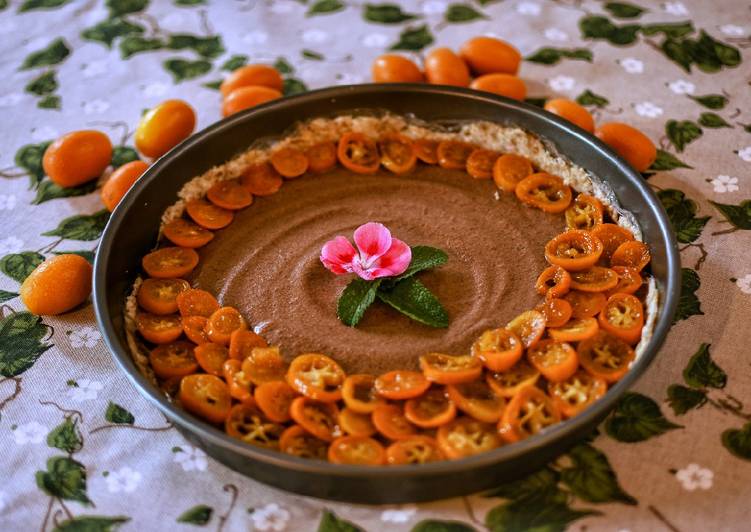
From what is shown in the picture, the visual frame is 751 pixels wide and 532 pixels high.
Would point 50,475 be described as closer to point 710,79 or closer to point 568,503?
point 568,503

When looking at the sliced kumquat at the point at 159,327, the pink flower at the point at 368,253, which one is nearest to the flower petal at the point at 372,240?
the pink flower at the point at 368,253

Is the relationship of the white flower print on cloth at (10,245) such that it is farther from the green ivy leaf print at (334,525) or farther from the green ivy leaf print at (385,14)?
the green ivy leaf print at (385,14)

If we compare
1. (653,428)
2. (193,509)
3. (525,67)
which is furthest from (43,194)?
(653,428)

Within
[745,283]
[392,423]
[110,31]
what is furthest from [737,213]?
[110,31]

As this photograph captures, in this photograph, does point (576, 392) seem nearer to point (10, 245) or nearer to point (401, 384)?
point (401, 384)

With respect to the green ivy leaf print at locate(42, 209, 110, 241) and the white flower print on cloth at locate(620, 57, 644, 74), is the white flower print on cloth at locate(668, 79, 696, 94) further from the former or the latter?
the green ivy leaf print at locate(42, 209, 110, 241)

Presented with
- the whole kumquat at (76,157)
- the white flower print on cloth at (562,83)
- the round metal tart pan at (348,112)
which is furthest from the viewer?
the white flower print on cloth at (562,83)

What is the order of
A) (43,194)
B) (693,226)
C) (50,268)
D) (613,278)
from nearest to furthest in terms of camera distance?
(613,278)
(50,268)
(693,226)
(43,194)
